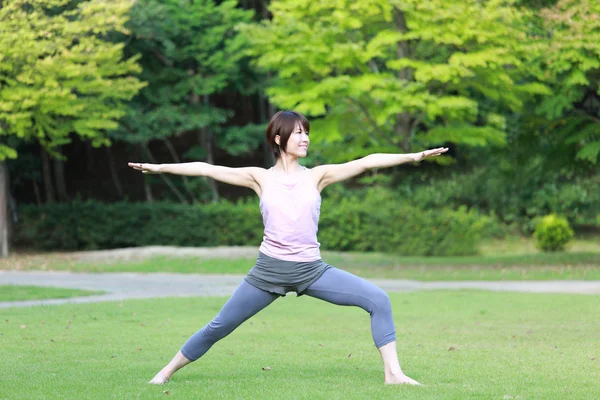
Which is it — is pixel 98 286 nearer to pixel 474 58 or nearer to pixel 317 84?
pixel 317 84

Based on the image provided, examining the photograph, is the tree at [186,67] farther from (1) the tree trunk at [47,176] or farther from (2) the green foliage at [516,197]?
(2) the green foliage at [516,197]

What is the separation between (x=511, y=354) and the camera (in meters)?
9.54

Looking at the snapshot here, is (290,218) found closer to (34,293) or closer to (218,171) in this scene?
(218,171)

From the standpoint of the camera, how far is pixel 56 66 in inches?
1029

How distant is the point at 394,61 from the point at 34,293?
12365mm

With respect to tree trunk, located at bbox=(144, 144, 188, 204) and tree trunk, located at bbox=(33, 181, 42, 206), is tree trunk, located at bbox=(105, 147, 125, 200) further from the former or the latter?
tree trunk, located at bbox=(33, 181, 42, 206)

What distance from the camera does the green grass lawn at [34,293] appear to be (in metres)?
16.7

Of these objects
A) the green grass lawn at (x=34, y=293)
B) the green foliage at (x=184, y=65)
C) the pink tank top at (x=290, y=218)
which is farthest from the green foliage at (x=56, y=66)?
the pink tank top at (x=290, y=218)

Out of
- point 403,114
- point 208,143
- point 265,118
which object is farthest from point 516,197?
point 403,114

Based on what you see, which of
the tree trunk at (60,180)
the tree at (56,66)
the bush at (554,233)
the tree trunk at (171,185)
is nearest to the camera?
the tree at (56,66)

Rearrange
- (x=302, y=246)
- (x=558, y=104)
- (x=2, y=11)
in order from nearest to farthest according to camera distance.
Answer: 1. (x=302, y=246)
2. (x=558, y=104)
3. (x=2, y=11)

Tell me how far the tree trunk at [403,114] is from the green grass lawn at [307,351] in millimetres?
11889

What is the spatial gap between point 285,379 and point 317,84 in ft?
60.8

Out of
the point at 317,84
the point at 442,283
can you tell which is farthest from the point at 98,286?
the point at 317,84
